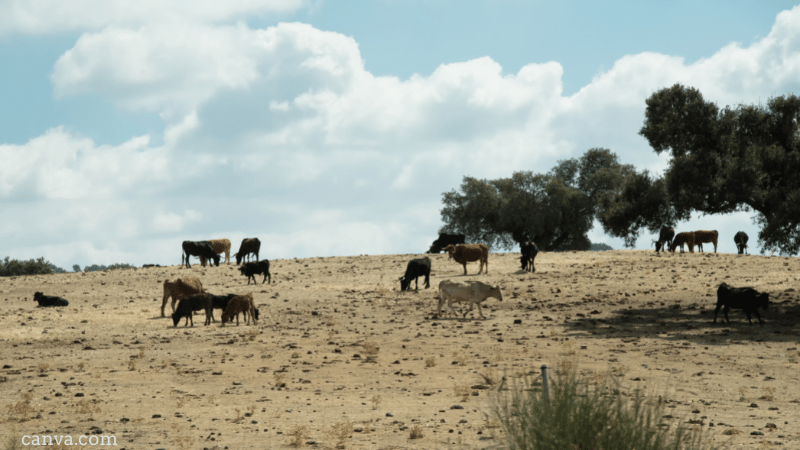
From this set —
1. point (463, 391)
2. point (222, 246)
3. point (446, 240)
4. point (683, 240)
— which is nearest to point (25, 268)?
point (222, 246)

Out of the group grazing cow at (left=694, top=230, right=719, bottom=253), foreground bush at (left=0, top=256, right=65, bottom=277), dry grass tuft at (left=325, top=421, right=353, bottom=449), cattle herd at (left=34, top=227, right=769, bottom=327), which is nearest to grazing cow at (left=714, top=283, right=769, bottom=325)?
cattle herd at (left=34, top=227, right=769, bottom=327)

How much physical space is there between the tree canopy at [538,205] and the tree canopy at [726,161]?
129ft

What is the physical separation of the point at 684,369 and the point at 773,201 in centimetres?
1270

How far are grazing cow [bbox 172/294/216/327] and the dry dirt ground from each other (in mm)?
501

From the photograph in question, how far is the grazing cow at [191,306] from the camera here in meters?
24.3

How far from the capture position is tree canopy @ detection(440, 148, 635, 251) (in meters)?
70.3

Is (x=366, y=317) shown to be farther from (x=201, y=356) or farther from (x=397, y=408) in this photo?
(x=397, y=408)

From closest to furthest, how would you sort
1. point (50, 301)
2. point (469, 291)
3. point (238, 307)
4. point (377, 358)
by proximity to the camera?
point (377, 358) < point (238, 307) < point (469, 291) < point (50, 301)

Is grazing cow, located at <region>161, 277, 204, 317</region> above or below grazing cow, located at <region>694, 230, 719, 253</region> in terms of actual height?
below

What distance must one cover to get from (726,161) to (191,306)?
67.5 feet

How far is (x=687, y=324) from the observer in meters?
23.8

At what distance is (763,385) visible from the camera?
15156 mm

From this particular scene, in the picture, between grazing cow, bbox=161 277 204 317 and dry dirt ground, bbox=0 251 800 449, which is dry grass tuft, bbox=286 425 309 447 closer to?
dry dirt ground, bbox=0 251 800 449

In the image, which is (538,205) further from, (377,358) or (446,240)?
(377,358)
